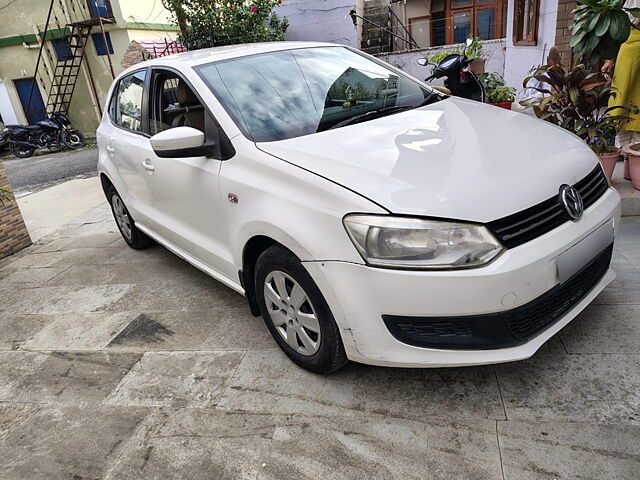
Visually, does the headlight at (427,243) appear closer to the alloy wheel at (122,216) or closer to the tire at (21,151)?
the alloy wheel at (122,216)

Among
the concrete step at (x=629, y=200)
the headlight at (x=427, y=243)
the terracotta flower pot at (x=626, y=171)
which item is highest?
the headlight at (x=427, y=243)

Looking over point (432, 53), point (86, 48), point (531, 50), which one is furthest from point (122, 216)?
point (86, 48)

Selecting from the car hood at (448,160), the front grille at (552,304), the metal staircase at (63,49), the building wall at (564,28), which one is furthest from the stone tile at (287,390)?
the metal staircase at (63,49)

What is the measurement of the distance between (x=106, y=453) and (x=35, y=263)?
3.29 meters

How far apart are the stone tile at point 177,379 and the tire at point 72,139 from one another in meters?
12.3

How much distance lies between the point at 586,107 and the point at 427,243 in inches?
113

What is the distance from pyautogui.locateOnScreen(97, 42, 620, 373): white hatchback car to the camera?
6.24 feet

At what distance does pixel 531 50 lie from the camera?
713 cm

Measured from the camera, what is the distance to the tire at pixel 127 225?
444 cm

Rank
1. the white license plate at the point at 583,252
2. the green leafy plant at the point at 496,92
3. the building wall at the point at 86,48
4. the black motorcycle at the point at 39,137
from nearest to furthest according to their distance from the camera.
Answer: the white license plate at the point at 583,252 → the green leafy plant at the point at 496,92 → the black motorcycle at the point at 39,137 → the building wall at the point at 86,48

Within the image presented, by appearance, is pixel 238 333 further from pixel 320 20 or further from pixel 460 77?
pixel 320 20

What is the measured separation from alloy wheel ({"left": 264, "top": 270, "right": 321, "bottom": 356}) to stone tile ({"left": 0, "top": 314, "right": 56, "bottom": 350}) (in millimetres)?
1962

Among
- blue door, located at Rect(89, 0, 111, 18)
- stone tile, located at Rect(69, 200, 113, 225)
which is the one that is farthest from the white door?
blue door, located at Rect(89, 0, 111, 18)

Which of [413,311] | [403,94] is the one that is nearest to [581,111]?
[403,94]
